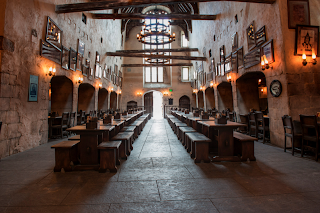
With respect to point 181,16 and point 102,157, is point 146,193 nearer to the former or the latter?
point 102,157

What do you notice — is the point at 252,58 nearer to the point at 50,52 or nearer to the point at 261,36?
the point at 261,36

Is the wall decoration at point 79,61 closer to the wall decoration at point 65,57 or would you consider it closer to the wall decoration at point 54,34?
the wall decoration at point 65,57

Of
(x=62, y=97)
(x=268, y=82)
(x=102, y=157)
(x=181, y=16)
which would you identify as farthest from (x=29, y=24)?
(x=181, y=16)

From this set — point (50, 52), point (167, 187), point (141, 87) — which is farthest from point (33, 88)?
point (141, 87)

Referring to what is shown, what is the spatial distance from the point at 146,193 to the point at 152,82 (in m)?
17.0

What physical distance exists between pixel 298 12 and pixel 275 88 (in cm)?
210

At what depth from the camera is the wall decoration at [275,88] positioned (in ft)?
15.4

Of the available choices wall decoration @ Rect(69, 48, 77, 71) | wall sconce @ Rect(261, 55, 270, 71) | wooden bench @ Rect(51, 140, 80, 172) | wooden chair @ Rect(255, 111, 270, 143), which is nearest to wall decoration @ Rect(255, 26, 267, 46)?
wall sconce @ Rect(261, 55, 270, 71)

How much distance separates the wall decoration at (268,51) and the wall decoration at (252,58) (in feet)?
1.17

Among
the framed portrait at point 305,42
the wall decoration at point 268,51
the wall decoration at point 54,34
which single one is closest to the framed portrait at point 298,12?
the framed portrait at point 305,42

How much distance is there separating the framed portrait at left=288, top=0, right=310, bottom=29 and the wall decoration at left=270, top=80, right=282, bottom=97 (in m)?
1.59

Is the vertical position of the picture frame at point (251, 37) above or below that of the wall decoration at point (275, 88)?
above

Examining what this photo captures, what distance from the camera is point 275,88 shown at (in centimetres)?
486

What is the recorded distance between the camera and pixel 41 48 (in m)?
5.19
